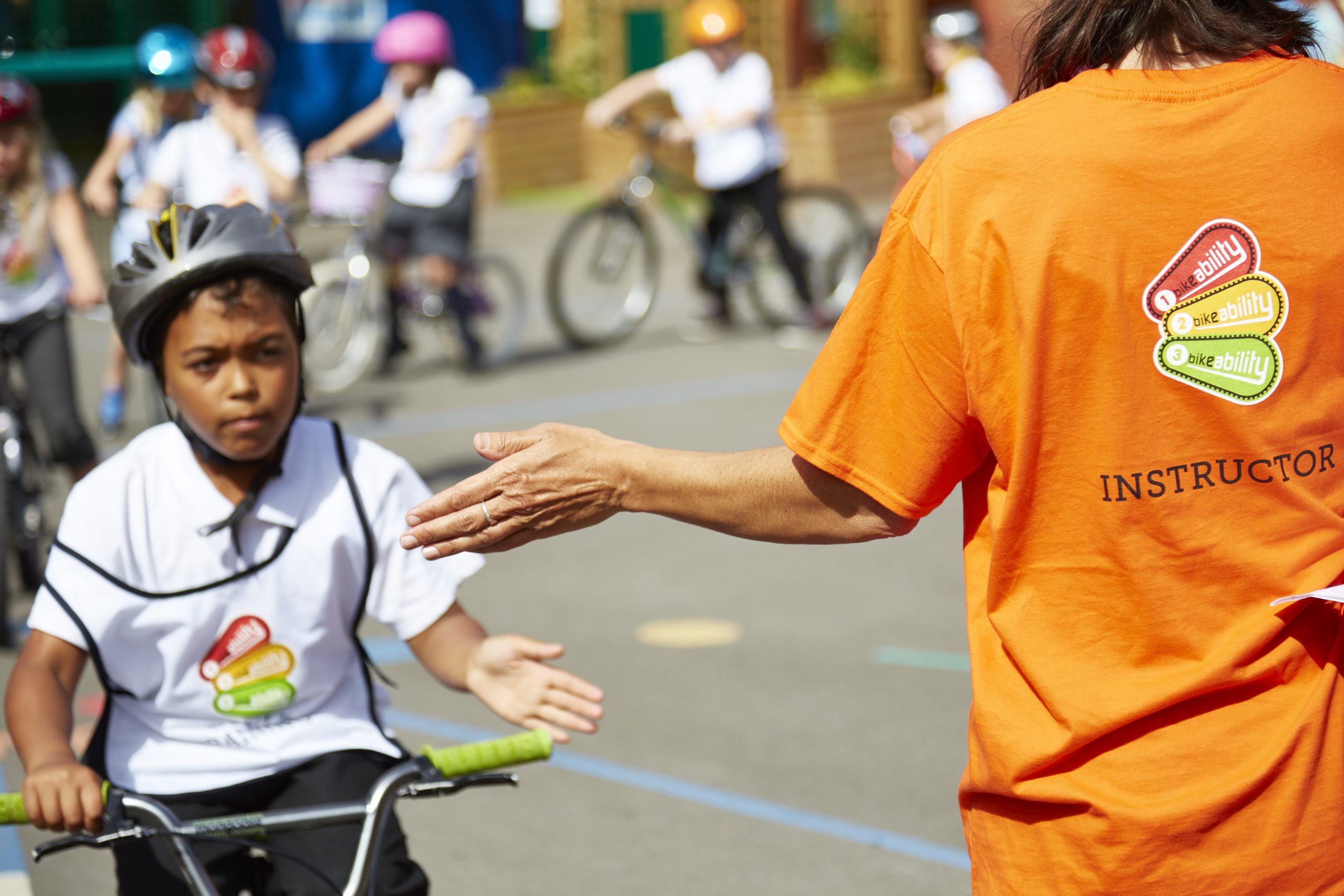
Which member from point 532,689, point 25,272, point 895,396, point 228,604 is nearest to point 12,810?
point 228,604

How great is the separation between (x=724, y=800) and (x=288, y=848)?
211cm

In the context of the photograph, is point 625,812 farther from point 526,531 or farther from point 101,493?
point 526,531

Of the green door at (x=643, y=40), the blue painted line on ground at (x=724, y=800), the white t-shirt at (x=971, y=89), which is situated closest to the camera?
the blue painted line on ground at (x=724, y=800)

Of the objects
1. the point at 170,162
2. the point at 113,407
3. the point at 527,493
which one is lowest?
the point at 113,407

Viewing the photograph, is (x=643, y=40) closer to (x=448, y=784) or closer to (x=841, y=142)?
(x=841, y=142)

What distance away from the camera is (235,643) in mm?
2668

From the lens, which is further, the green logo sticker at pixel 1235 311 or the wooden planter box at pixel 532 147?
the wooden planter box at pixel 532 147

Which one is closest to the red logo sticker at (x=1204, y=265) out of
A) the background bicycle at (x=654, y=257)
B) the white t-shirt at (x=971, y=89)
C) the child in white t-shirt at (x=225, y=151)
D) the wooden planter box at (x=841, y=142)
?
the child in white t-shirt at (x=225, y=151)

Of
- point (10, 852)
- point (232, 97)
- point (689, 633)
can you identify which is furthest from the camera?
point (232, 97)

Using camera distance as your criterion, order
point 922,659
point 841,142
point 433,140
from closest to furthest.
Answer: point 922,659, point 433,140, point 841,142

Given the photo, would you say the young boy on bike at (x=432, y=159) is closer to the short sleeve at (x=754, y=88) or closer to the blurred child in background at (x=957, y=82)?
the short sleeve at (x=754, y=88)

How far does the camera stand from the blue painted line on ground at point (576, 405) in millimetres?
9172

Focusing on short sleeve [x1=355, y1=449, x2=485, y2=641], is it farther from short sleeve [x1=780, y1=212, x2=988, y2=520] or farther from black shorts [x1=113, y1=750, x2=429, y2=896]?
short sleeve [x1=780, y1=212, x2=988, y2=520]

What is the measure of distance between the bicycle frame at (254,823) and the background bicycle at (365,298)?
772 centimetres
